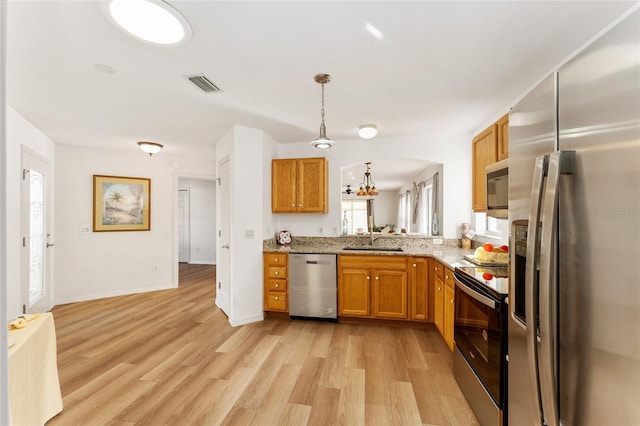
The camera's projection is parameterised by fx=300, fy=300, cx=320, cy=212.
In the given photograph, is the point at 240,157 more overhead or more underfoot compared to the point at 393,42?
more underfoot

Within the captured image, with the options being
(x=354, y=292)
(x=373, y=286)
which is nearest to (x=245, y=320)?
(x=354, y=292)

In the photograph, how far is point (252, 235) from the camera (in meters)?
3.79

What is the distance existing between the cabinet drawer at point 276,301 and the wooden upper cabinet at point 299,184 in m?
1.12

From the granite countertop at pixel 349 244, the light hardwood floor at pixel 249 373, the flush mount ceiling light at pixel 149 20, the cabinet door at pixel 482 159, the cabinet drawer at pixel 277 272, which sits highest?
the flush mount ceiling light at pixel 149 20

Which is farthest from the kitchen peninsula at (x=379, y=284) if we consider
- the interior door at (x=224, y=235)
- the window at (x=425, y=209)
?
the window at (x=425, y=209)

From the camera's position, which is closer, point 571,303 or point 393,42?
point 571,303

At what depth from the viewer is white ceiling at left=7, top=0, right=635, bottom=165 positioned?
1.65 meters

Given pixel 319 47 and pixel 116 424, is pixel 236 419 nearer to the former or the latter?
pixel 116 424

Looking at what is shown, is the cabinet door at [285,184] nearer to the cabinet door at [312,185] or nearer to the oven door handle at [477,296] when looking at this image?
the cabinet door at [312,185]

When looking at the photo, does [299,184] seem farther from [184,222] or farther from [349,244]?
[184,222]

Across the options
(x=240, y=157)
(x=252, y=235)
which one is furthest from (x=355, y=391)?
(x=240, y=157)

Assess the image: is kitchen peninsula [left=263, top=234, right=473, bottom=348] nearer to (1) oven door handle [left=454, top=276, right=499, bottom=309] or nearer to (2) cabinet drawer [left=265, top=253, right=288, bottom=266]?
(2) cabinet drawer [left=265, top=253, right=288, bottom=266]

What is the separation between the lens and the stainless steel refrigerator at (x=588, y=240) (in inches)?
27.0

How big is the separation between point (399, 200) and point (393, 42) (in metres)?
9.87
